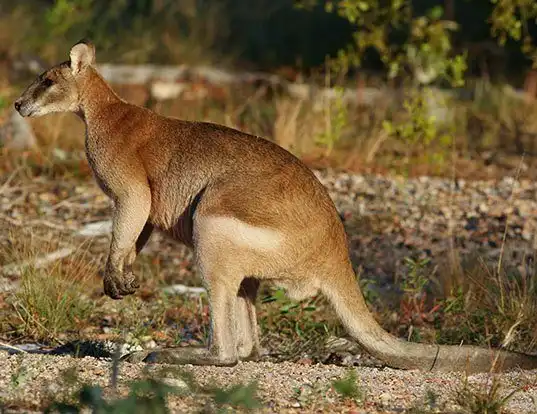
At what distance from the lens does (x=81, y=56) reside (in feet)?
19.6

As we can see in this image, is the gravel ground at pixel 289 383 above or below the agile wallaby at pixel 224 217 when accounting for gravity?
below

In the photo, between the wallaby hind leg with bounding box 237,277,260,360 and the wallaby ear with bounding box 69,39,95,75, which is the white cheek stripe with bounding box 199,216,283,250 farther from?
the wallaby ear with bounding box 69,39,95,75

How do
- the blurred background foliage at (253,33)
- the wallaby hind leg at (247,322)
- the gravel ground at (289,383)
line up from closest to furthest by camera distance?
the gravel ground at (289,383)
the wallaby hind leg at (247,322)
the blurred background foliage at (253,33)

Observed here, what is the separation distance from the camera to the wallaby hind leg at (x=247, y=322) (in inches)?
221

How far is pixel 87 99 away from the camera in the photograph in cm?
598

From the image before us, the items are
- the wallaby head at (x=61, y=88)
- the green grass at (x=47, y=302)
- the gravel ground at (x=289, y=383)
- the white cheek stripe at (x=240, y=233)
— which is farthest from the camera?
the green grass at (x=47, y=302)

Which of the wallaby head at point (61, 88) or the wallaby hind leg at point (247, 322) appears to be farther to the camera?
the wallaby head at point (61, 88)

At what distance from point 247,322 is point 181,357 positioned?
1.59 feet

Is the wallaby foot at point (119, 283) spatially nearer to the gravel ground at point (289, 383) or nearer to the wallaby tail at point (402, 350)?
the gravel ground at point (289, 383)

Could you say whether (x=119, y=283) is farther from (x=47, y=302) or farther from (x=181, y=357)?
(x=47, y=302)

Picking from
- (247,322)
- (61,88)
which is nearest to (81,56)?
(61,88)

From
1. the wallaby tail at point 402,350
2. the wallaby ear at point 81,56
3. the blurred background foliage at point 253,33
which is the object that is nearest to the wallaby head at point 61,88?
the wallaby ear at point 81,56

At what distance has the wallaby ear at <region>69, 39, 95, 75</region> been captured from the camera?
5914 mm

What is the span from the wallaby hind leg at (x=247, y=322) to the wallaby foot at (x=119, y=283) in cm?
56
